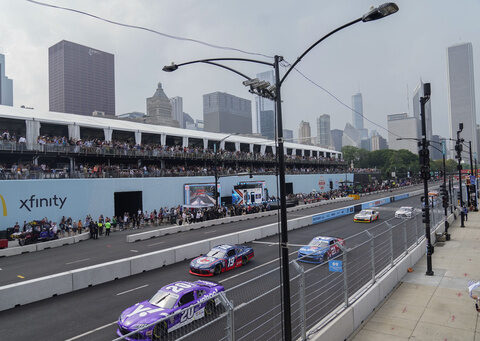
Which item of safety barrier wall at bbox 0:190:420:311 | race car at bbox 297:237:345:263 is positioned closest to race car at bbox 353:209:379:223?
race car at bbox 297:237:345:263

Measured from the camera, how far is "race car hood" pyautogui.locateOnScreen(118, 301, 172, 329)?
8.75 meters

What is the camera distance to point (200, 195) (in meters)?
41.3

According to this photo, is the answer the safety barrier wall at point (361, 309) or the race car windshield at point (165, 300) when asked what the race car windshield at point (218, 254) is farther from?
the safety barrier wall at point (361, 309)

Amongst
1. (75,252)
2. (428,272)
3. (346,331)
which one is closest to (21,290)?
(75,252)

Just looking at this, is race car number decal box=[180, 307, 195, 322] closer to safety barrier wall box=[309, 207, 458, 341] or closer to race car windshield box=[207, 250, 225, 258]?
safety barrier wall box=[309, 207, 458, 341]

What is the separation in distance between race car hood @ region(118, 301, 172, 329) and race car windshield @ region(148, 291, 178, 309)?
16 centimetres

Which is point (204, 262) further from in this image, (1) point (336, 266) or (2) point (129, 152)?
(2) point (129, 152)

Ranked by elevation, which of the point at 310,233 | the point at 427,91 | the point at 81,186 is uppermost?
the point at 427,91

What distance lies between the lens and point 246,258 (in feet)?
56.8

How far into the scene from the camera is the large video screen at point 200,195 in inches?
1596

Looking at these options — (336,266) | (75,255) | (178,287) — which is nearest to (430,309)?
(336,266)

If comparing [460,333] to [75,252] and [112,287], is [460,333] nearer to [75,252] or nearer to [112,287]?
[112,287]

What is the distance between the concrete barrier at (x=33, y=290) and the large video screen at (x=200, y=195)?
26678 millimetres

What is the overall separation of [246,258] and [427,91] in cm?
1184
